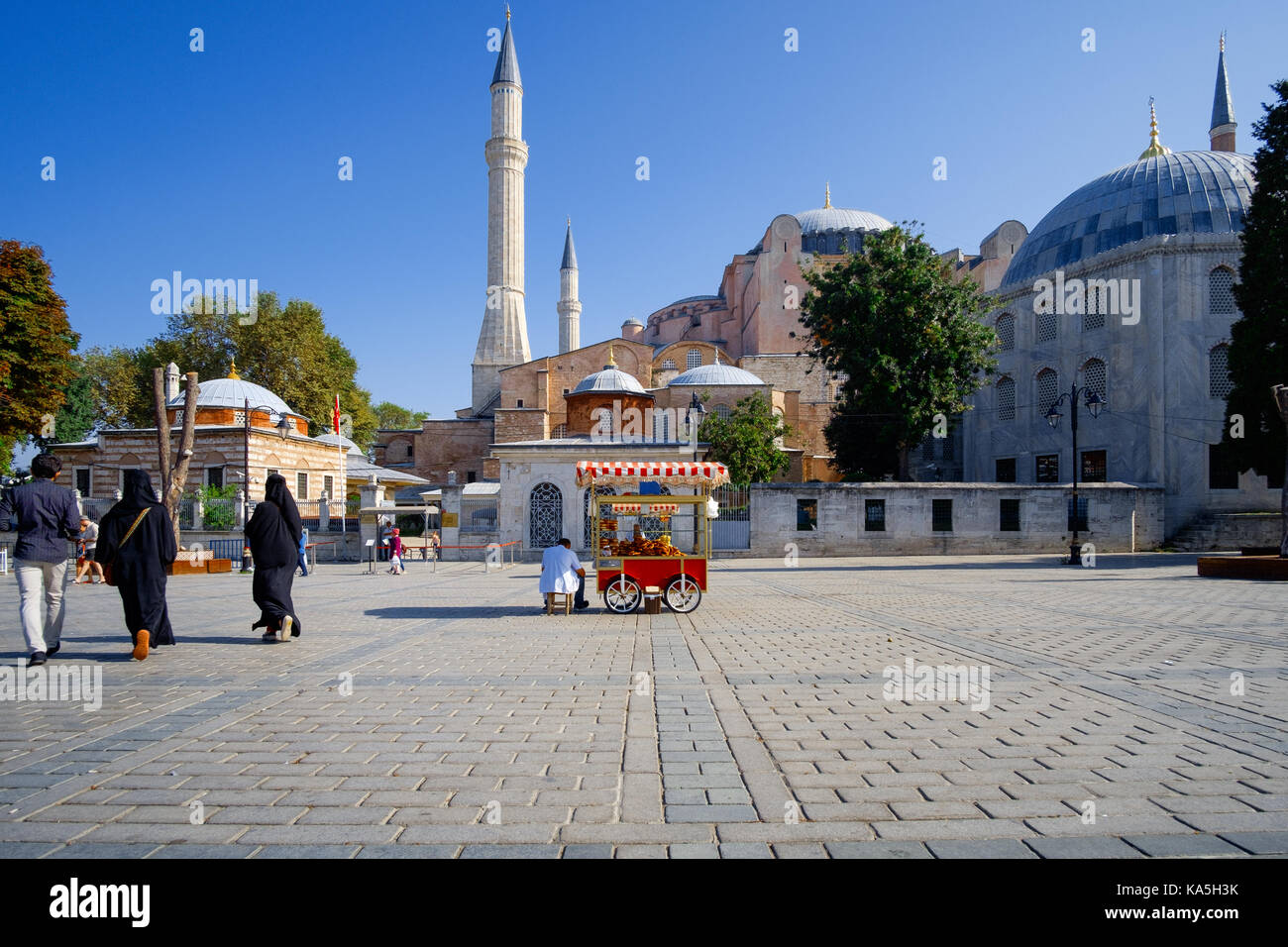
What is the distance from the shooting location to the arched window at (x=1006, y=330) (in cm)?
3803

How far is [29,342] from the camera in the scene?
30.3 metres

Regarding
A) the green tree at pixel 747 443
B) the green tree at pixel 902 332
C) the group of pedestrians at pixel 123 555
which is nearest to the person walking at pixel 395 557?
the group of pedestrians at pixel 123 555

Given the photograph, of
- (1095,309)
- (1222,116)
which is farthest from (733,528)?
(1222,116)

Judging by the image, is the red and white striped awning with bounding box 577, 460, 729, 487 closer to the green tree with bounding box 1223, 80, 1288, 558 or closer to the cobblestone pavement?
the cobblestone pavement

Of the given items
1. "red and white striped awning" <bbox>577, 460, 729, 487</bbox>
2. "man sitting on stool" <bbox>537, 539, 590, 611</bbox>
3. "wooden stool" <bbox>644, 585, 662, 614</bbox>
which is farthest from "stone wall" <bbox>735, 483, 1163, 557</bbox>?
"man sitting on stool" <bbox>537, 539, 590, 611</bbox>

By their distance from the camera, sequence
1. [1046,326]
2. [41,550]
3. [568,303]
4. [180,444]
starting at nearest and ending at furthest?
[41,550]
[180,444]
[1046,326]
[568,303]

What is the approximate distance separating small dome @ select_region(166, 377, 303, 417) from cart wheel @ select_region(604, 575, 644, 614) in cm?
3049

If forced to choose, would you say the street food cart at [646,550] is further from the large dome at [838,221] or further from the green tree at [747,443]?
the large dome at [838,221]

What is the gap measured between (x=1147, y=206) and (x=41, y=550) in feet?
136

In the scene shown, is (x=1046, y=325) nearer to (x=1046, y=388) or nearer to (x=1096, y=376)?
(x=1046, y=388)

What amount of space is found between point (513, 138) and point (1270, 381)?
46.9 metres

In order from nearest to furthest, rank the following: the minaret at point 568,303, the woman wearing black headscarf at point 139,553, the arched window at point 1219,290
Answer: the woman wearing black headscarf at point 139,553, the arched window at point 1219,290, the minaret at point 568,303

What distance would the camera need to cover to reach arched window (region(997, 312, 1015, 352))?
125 ft

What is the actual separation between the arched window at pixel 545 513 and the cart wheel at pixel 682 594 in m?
16.6
